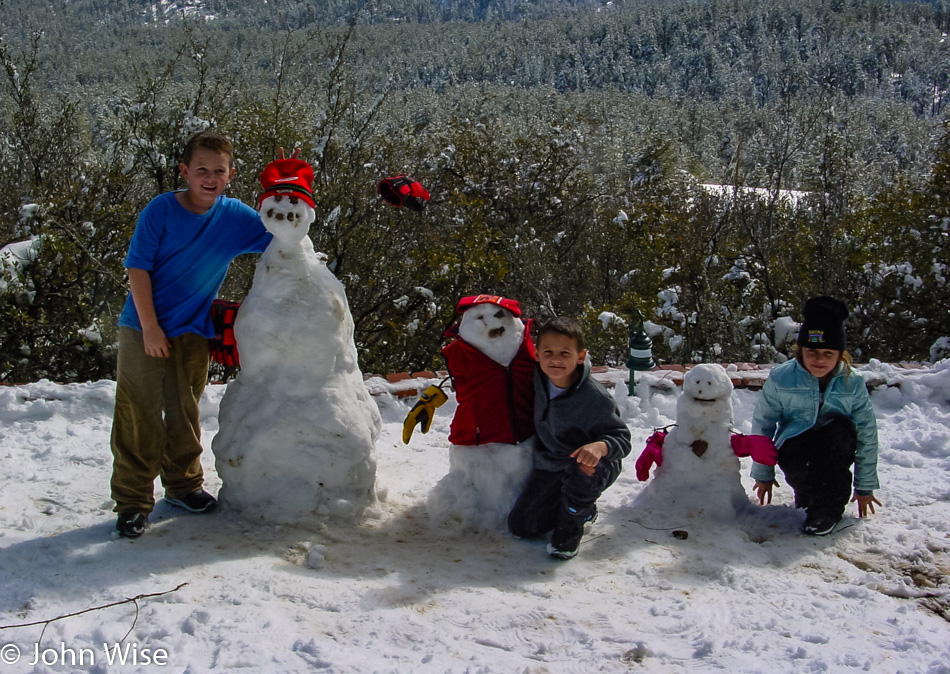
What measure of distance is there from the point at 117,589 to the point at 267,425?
78 centimetres

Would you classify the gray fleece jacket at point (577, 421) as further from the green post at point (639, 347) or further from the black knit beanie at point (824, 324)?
the green post at point (639, 347)

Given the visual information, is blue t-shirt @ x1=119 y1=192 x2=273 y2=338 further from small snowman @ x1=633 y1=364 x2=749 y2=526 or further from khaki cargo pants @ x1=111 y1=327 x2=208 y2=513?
small snowman @ x1=633 y1=364 x2=749 y2=526

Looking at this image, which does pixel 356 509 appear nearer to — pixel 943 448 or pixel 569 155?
pixel 943 448

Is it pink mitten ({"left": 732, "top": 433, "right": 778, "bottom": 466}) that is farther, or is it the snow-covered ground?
pink mitten ({"left": 732, "top": 433, "right": 778, "bottom": 466})

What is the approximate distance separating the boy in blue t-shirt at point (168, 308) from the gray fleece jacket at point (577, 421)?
4.34 ft

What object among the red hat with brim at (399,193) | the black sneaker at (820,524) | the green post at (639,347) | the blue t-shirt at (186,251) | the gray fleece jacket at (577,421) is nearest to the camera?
the blue t-shirt at (186,251)

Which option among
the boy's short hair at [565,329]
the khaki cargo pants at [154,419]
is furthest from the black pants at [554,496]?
the khaki cargo pants at [154,419]

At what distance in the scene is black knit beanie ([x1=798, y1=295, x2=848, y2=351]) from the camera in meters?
2.85

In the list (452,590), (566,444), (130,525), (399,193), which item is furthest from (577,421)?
(130,525)

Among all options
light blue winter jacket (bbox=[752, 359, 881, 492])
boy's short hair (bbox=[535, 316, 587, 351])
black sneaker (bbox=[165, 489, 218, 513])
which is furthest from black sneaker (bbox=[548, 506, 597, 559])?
black sneaker (bbox=[165, 489, 218, 513])

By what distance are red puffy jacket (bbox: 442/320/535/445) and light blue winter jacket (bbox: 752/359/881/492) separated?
1.06 m

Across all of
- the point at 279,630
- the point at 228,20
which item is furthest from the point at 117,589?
the point at 228,20

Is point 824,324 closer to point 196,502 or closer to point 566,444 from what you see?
point 566,444

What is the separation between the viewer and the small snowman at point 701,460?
9.86 ft
